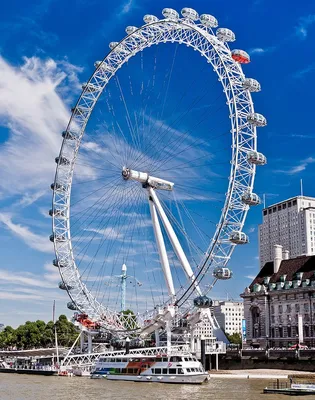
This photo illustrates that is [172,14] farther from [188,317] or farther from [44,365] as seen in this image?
[44,365]

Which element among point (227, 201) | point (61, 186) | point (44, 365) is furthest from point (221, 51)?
point (44, 365)

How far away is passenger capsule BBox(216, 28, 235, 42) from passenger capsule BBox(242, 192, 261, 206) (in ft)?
60.5

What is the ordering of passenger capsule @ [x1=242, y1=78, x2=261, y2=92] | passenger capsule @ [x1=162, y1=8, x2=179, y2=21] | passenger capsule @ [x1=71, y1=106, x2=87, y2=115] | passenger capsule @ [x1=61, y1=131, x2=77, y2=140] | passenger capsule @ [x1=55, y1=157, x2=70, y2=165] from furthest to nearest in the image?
1. passenger capsule @ [x1=55, y1=157, x2=70, y2=165]
2. passenger capsule @ [x1=61, y1=131, x2=77, y2=140]
3. passenger capsule @ [x1=71, y1=106, x2=87, y2=115]
4. passenger capsule @ [x1=162, y1=8, x2=179, y2=21]
5. passenger capsule @ [x1=242, y1=78, x2=261, y2=92]

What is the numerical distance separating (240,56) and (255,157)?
38.8 feet

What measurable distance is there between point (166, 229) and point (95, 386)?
21.3 meters

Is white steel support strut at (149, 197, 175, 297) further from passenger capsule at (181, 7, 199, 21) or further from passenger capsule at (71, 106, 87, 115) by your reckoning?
passenger capsule at (181, 7, 199, 21)

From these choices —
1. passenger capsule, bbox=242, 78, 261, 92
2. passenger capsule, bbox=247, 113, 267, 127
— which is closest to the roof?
passenger capsule, bbox=247, 113, 267, 127

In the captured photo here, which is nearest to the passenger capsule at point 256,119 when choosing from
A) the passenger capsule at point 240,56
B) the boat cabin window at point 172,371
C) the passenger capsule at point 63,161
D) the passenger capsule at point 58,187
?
the passenger capsule at point 240,56

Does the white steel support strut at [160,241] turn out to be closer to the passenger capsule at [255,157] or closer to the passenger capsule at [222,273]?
the passenger capsule at [222,273]

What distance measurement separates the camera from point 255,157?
233ft

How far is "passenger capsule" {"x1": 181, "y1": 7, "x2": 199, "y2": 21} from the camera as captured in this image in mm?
75250

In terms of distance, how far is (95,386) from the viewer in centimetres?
7019

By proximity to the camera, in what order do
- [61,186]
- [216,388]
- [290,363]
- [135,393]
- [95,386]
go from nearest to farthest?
[135,393], [216,388], [95,386], [290,363], [61,186]

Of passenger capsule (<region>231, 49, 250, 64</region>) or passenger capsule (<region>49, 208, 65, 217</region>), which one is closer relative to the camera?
passenger capsule (<region>231, 49, 250, 64</region>)
